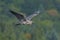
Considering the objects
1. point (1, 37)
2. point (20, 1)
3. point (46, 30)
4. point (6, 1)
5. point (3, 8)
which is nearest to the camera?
point (1, 37)

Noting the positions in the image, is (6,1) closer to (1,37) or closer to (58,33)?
(58,33)

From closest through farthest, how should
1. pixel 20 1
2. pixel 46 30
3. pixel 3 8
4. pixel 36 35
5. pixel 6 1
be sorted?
1. pixel 36 35
2. pixel 46 30
3. pixel 3 8
4. pixel 6 1
5. pixel 20 1

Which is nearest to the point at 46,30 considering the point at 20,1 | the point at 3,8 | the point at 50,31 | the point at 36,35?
the point at 50,31

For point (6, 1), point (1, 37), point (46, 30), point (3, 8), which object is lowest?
point (1, 37)

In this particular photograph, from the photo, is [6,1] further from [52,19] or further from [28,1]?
[52,19]

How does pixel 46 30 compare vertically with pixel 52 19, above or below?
below

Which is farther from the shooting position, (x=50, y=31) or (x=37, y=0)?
(x=37, y=0)

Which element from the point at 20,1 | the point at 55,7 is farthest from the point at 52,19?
the point at 20,1
